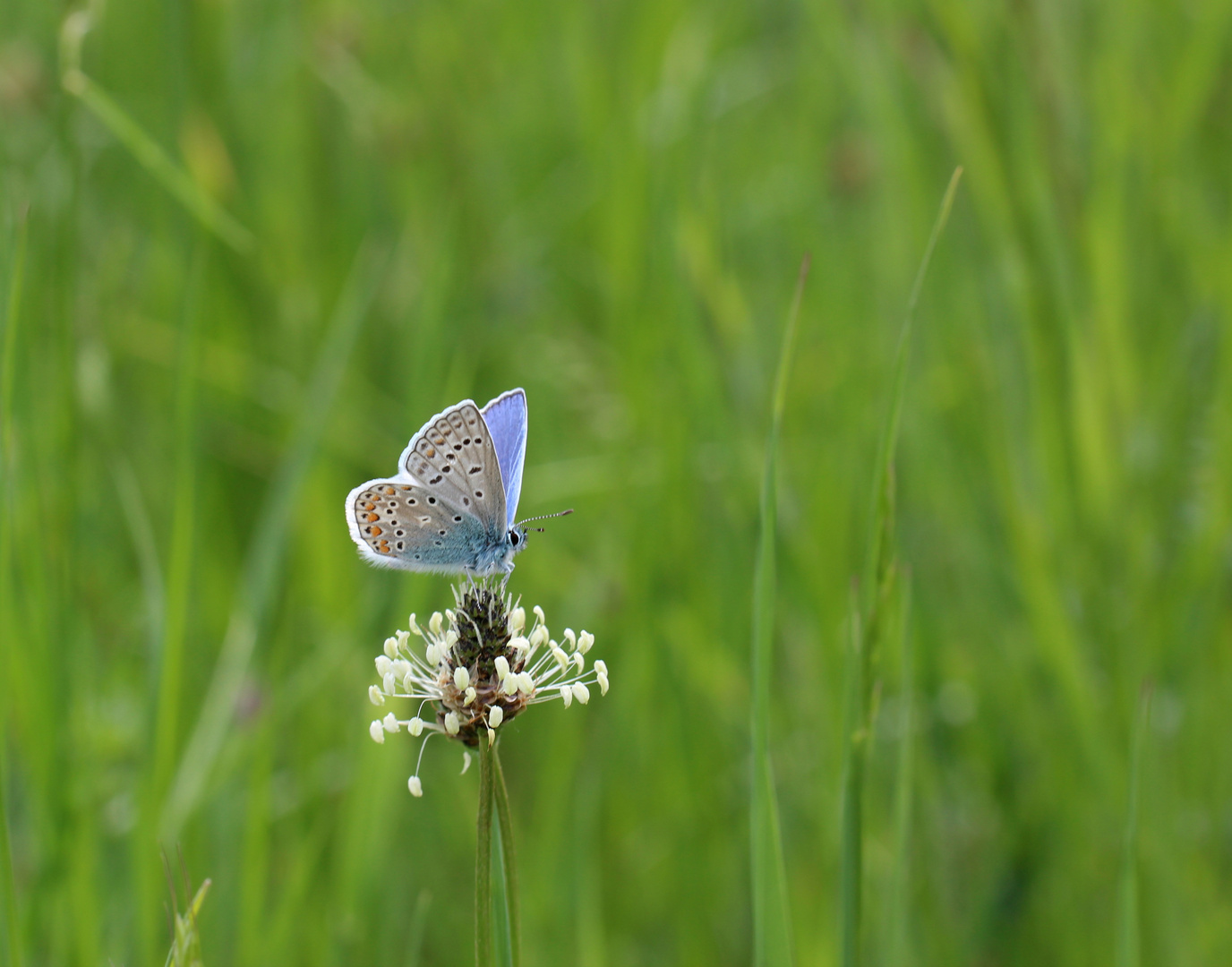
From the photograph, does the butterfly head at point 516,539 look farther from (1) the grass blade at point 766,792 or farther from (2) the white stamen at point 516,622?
(1) the grass blade at point 766,792

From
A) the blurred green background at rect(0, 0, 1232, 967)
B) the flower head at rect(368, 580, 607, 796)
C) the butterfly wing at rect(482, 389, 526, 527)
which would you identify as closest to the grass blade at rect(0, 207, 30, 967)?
the blurred green background at rect(0, 0, 1232, 967)

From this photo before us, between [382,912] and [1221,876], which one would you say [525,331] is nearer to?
[382,912]

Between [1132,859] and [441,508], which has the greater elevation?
[441,508]

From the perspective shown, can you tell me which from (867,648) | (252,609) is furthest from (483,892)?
(252,609)

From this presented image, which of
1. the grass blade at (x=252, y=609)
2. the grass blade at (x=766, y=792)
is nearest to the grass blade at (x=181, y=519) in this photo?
the grass blade at (x=252, y=609)

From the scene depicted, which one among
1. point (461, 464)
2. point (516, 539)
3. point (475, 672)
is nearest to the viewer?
point (475, 672)

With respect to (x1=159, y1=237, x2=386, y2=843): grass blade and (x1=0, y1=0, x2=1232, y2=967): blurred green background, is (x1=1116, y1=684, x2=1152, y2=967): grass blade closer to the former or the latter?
(x1=0, y1=0, x2=1232, y2=967): blurred green background

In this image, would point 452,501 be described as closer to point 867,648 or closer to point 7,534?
point 7,534
